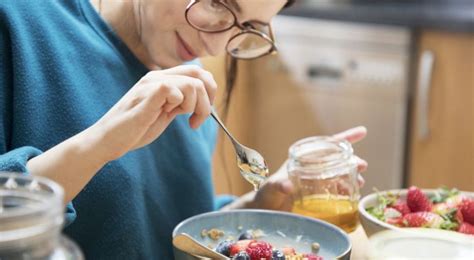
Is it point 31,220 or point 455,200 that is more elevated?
point 31,220

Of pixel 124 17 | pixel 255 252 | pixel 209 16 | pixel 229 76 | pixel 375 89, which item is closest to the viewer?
pixel 255 252

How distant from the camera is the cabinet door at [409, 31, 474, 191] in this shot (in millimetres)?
2312

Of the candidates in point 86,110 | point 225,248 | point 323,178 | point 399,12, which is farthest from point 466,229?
point 399,12

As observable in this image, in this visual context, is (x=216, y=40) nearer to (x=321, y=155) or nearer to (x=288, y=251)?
(x=321, y=155)

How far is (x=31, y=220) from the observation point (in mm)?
487

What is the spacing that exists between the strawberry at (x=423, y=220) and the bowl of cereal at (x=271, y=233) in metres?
0.11

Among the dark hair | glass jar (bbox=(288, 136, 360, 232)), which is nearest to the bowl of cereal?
glass jar (bbox=(288, 136, 360, 232))

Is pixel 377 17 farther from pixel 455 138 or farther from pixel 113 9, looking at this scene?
pixel 113 9

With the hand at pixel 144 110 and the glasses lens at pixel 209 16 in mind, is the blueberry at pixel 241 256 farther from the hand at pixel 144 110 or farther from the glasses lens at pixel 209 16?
the glasses lens at pixel 209 16

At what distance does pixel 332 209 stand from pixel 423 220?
0.14 m

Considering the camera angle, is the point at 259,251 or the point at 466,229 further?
the point at 466,229

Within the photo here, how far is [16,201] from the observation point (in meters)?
0.53

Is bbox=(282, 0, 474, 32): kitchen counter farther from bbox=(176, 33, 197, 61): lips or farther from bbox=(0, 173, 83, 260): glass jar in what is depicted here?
bbox=(0, 173, 83, 260): glass jar

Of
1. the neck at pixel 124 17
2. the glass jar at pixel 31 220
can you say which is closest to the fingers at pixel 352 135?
the neck at pixel 124 17
